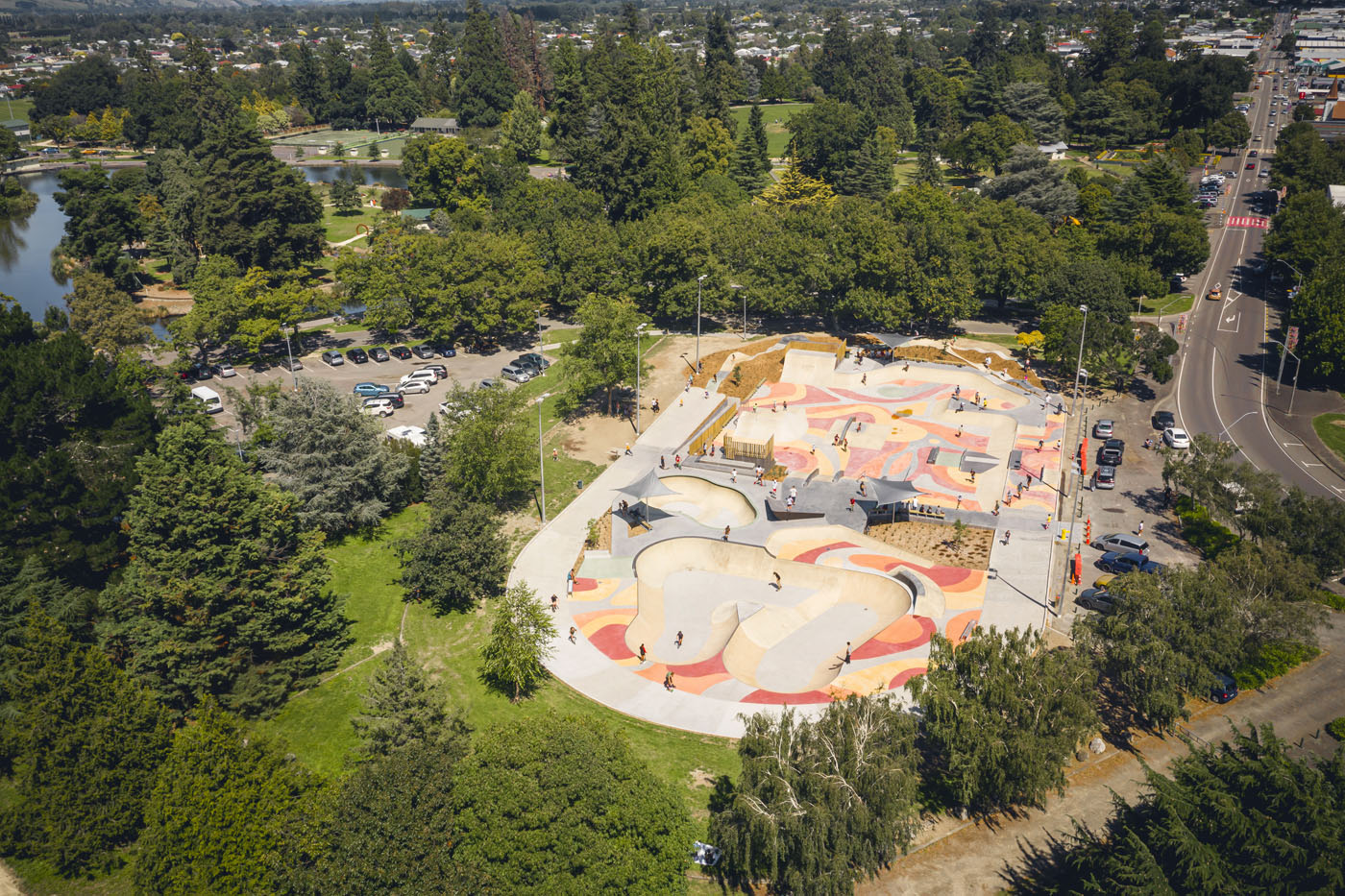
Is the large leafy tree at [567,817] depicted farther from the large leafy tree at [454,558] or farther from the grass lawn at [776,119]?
the grass lawn at [776,119]

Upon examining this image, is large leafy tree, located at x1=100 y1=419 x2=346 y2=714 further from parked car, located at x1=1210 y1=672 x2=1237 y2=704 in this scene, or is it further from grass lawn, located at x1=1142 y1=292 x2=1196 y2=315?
grass lawn, located at x1=1142 y1=292 x2=1196 y2=315

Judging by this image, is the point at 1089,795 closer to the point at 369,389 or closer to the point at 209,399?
the point at 369,389

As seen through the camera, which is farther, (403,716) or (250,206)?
(250,206)

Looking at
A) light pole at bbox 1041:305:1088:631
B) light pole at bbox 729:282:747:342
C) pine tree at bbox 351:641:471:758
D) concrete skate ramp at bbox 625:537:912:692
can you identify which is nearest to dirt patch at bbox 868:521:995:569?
light pole at bbox 1041:305:1088:631

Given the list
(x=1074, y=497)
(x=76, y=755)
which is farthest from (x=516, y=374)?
(x=76, y=755)

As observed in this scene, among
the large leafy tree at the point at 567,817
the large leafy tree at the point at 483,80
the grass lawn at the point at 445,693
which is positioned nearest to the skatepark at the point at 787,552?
the grass lawn at the point at 445,693

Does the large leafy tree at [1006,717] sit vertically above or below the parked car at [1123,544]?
above
